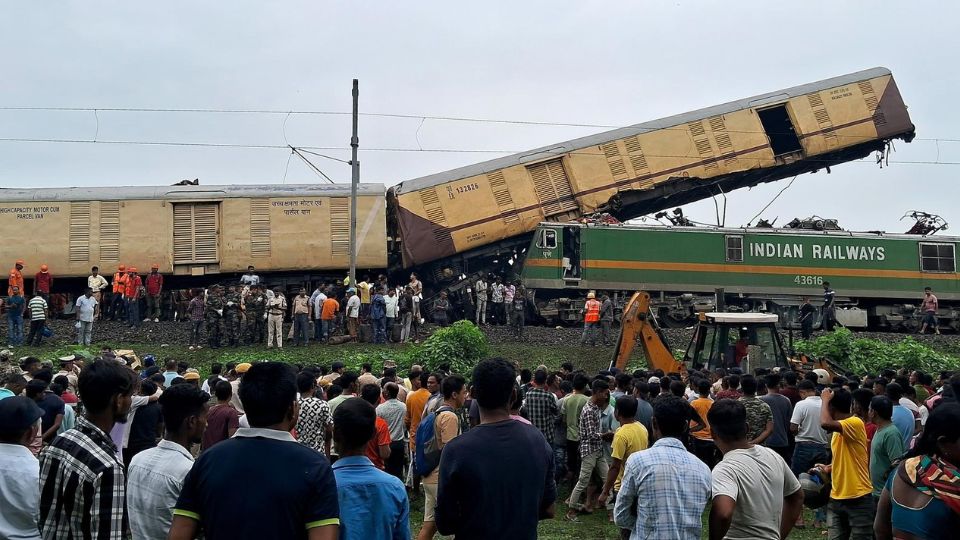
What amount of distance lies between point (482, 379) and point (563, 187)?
21.3 metres

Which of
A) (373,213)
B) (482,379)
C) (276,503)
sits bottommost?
(276,503)

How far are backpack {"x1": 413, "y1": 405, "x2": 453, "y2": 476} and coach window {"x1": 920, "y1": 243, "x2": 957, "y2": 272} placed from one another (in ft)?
72.4

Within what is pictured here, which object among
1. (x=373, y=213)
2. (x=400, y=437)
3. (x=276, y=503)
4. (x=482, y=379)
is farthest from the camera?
(x=373, y=213)

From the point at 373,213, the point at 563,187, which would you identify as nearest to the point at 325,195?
the point at 373,213

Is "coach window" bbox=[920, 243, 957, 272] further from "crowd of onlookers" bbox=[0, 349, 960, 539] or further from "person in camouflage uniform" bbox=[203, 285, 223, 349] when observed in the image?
"crowd of onlookers" bbox=[0, 349, 960, 539]

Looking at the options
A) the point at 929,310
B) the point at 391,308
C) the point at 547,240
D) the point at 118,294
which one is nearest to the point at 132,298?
the point at 118,294

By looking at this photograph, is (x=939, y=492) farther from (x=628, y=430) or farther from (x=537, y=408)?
(x=537, y=408)

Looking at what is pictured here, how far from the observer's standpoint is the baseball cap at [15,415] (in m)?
4.28

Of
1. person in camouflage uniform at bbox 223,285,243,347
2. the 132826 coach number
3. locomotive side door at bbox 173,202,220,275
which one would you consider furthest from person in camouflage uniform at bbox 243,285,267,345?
the 132826 coach number

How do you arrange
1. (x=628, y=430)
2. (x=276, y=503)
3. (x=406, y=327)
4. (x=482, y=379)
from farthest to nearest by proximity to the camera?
(x=406, y=327)
(x=628, y=430)
(x=482, y=379)
(x=276, y=503)

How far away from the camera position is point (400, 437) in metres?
8.68

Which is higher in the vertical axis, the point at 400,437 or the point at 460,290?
the point at 460,290

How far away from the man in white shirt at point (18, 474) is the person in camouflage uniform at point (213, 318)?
49.8 ft

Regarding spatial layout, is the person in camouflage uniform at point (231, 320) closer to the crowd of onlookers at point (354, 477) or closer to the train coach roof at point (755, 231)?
the train coach roof at point (755, 231)
